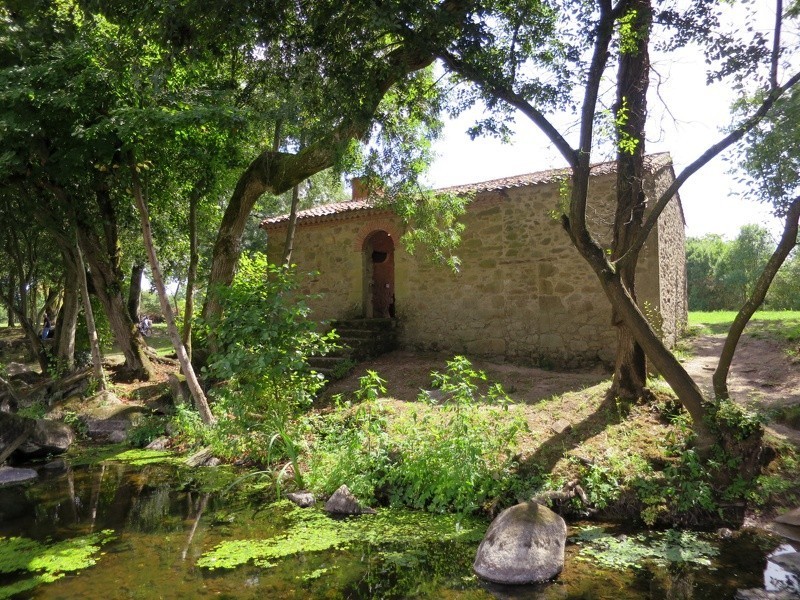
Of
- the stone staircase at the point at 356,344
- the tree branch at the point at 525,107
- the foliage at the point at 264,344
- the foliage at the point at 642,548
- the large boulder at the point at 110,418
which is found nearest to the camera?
the foliage at the point at 642,548

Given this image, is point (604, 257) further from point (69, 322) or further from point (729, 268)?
point (729, 268)

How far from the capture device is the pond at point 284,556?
406 cm

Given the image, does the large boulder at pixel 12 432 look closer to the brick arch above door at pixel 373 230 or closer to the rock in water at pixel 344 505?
the rock in water at pixel 344 505

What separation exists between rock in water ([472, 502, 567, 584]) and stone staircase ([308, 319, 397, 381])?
6275 mm

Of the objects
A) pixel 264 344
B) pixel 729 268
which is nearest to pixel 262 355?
pixel 264 344

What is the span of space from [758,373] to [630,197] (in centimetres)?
465

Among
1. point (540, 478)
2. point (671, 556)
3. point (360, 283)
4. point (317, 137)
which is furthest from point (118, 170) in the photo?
point (671, 556)

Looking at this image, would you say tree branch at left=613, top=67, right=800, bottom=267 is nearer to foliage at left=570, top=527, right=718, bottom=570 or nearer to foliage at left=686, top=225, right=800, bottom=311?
foliage at left=570, top=527, right=718, bottom=570

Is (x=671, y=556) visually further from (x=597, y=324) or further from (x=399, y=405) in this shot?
(x=597, y=324)

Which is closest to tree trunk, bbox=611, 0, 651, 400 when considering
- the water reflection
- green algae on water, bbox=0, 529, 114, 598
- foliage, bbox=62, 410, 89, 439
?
the water reflection

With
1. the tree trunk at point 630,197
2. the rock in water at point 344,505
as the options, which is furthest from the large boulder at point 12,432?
the tree trunk at point 630,197

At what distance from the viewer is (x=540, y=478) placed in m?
5.86

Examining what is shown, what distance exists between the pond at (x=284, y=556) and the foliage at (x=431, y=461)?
0.30 meters

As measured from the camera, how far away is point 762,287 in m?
5.94
